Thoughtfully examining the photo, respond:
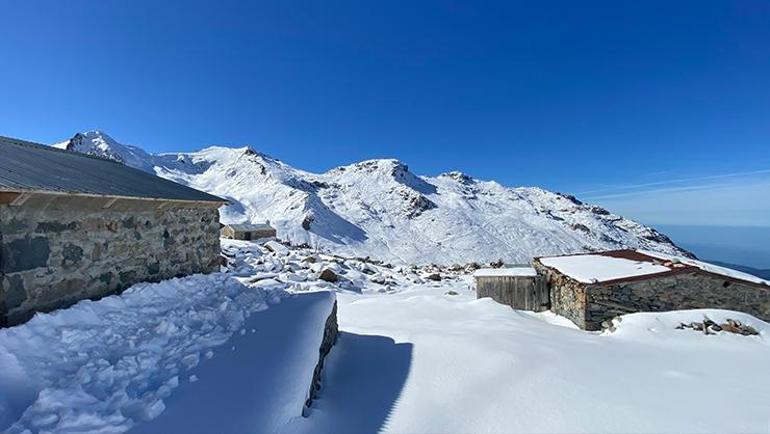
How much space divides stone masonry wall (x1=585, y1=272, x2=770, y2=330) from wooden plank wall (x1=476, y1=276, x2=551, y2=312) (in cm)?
250

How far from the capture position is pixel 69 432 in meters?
2.54

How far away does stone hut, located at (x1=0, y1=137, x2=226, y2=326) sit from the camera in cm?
382

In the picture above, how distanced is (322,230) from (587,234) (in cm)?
3187

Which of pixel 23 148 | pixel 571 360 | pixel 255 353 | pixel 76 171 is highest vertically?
pixel 23 148

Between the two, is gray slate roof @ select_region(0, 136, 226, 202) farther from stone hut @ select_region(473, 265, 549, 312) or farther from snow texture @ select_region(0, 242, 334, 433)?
stone hut @ select_region(473, 265, 549, 312)

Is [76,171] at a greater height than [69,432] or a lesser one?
greater

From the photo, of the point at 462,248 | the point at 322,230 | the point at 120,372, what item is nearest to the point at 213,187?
the point at 322,230

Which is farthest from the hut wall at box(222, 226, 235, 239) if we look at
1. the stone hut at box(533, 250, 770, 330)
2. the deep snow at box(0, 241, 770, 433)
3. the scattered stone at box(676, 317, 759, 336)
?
the scattered stone at box(676, 317, 759, 336)

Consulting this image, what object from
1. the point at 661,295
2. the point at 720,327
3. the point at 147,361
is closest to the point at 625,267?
the point at 661,295

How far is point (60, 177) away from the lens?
4.83 meters

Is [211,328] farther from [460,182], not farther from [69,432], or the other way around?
[460,182]

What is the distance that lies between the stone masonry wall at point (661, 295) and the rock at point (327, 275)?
8213 millimetres

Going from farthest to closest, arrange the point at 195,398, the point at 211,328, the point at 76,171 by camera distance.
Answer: the point at 76,171, the point at 211,328, the point at 195,398

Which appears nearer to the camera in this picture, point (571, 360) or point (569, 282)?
point (571, 360)
